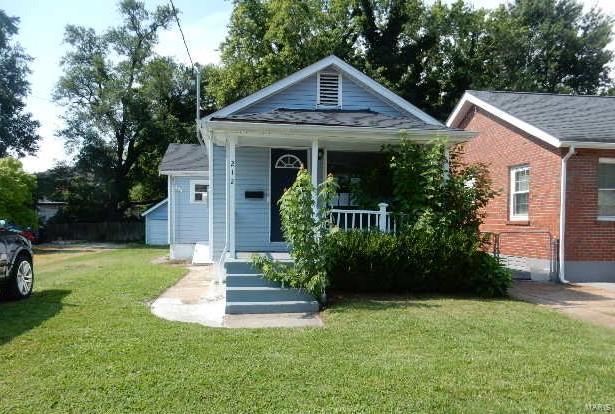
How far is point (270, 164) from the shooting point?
399 inches

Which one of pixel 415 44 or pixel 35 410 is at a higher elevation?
pixel 415 44

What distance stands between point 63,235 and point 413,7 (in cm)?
2725

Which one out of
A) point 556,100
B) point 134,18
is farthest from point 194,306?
point 134,18

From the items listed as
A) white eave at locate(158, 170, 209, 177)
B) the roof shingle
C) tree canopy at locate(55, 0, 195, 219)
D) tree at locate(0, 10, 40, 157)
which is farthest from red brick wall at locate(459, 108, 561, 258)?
tree at locate(0, 10, 40, 157)

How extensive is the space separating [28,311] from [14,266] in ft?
3.82

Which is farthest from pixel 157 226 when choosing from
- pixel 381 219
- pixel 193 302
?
pixel 381 219

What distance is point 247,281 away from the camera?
7.43 meters

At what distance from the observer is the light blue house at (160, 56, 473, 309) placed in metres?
8.40

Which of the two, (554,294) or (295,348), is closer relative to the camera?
(295,348)

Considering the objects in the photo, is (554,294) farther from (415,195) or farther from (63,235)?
(63,235)

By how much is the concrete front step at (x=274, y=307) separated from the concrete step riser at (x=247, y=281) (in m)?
Result: 0.51

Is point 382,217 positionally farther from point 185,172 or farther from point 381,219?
point 185,172

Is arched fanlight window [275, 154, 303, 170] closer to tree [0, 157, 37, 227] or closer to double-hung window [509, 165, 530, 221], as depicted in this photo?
double-hung window [509, 165, 530, 221]

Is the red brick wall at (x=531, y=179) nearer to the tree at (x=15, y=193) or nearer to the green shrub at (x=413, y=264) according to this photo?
the green shrub at (x=413, y=264)
